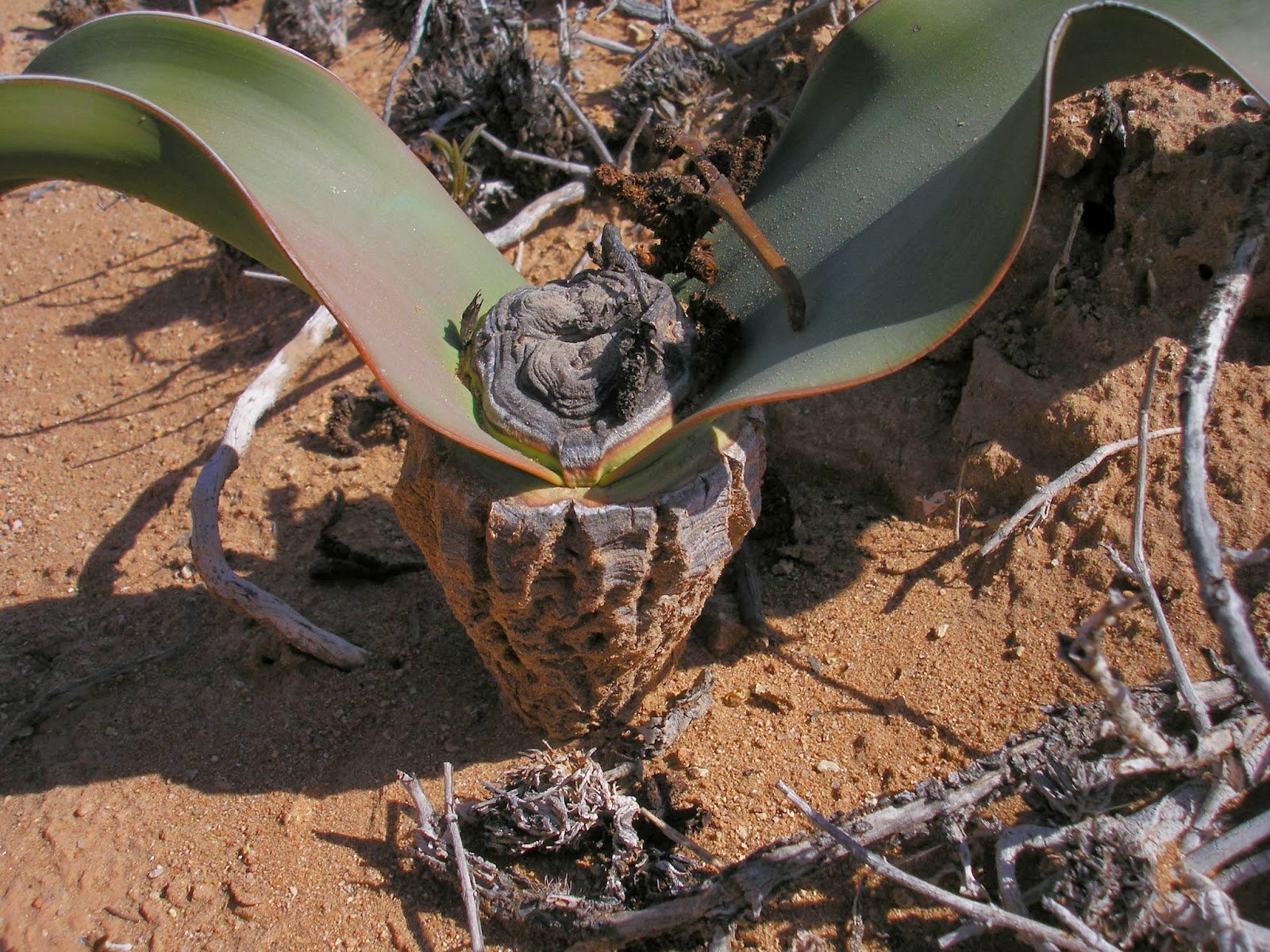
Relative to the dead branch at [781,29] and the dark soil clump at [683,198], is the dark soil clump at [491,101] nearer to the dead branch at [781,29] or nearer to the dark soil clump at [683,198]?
the dead branch at [781,29]

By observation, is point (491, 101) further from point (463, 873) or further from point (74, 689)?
point (463, 873)

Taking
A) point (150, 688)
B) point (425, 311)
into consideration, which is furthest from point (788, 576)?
point (150, 688)

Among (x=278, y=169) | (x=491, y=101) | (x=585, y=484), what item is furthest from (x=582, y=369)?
(x=491, y=101)

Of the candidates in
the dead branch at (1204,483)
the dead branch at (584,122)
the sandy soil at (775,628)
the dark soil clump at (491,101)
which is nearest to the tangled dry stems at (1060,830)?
the dead branch at (1204,483)

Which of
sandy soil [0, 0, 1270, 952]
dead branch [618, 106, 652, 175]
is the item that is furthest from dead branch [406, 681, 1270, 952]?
dead branch [618, 106, 652, 175]

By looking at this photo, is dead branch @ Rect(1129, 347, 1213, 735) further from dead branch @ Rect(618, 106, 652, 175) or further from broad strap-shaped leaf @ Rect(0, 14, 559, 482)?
dead branch @ Rect(618, 106, 652, 175)
